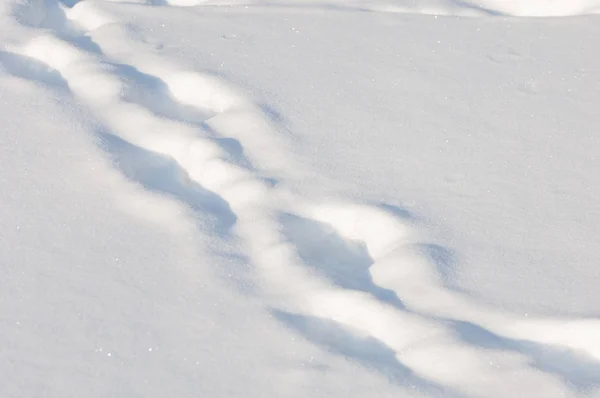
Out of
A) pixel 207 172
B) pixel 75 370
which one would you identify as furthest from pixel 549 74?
pixel 75 370

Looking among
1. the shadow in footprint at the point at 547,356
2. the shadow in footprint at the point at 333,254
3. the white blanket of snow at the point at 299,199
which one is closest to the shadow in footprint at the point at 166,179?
the white blanket of snow at the point at 299,199

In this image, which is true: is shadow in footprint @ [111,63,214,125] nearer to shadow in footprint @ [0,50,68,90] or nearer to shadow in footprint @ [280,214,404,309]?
shadow in footprint @ [0,50,68,90]

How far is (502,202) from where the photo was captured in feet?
6.70

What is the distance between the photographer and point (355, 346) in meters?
1.63

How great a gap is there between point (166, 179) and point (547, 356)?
990mm

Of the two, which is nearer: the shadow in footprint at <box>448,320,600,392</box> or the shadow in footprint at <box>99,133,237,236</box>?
the shadow in footprint at <box>448,320,600,392</box>

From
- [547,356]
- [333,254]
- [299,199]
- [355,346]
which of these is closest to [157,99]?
[299,199]

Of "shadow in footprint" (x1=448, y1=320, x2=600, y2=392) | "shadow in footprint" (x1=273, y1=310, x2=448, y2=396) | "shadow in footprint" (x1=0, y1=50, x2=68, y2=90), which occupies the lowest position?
"shadow in footprint" (x1=273, y1=310, x2=448, y2=396)

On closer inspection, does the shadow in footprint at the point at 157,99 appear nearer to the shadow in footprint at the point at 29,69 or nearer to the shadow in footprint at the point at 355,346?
the shadow in footprint at the point at 29,69

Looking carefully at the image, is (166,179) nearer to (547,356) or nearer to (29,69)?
(29,69)

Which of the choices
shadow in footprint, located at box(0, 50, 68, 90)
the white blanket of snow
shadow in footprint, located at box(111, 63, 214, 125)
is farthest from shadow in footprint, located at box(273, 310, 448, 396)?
shadow in footprint, located at box(0, 50, 68, 90)

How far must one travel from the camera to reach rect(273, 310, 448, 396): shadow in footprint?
5.05ft

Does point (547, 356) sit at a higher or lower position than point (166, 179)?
lower

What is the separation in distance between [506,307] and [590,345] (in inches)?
6.7
